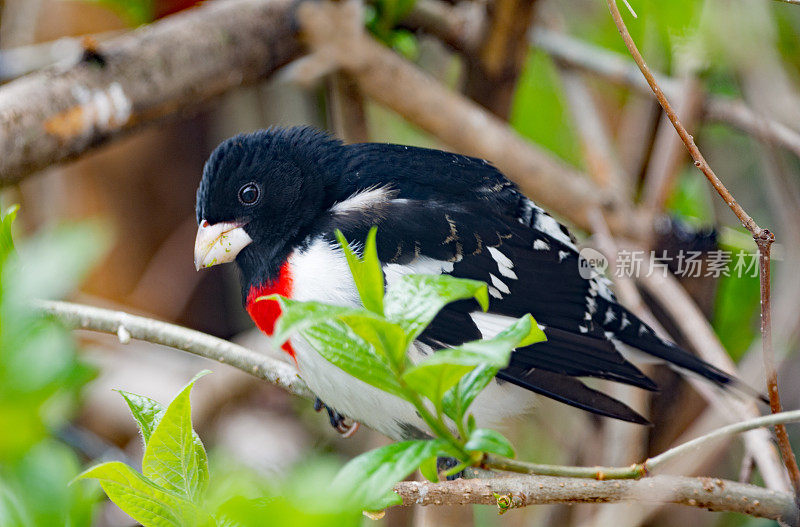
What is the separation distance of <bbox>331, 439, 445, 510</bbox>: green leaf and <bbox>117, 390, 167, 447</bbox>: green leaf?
0.22 m

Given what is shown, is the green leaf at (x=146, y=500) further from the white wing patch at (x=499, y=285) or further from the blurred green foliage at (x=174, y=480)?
the white wing patch at (x=499, y=285)

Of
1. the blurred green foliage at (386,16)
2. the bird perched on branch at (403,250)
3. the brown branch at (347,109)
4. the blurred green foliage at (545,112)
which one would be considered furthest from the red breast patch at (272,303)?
the blurred green foliage at (545,112)

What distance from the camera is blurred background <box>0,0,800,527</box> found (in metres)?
1.62

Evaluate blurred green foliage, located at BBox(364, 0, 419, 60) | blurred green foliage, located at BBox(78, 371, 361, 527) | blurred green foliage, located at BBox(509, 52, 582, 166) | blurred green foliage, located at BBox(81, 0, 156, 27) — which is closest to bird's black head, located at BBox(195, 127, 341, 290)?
blurred green foliage, located at BBox(78, 371, 361, 527)

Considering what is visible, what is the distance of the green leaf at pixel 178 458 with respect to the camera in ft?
2.06

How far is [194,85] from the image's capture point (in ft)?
5.00

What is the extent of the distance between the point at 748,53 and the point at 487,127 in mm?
605

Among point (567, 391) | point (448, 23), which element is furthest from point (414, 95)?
point (567, 391)

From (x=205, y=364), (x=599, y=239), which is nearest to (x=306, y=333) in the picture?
(x=599, y=239)

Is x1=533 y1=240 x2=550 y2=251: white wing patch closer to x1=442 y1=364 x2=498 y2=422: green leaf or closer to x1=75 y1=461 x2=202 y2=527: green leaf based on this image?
x1=442 y1=364 x2=498 y2=422: green leaf

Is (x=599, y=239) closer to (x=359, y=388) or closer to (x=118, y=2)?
(x=359, y=388)

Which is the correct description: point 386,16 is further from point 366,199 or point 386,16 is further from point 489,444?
point 489,444

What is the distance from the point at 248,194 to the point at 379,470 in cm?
56

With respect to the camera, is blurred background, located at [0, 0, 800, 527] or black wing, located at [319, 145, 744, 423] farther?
blurred background, located at [0, 0, 800, 527]
